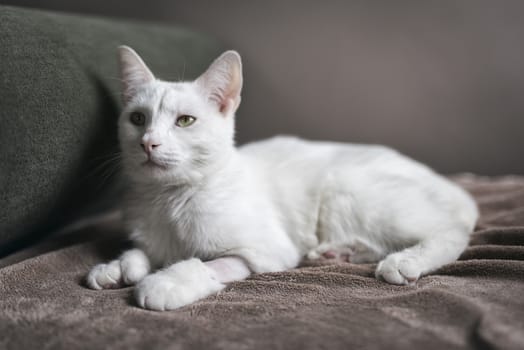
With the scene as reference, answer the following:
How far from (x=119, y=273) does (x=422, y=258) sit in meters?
0.96

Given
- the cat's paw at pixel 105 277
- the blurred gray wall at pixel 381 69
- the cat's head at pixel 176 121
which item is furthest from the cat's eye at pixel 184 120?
the blurred gray wall at pixel 381 69

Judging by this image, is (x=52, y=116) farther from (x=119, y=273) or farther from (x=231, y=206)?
(x=231, y=206)

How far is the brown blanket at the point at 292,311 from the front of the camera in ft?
3.32

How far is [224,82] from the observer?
155cm

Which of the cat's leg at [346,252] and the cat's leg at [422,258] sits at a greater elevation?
the cat's leg at [422,258]

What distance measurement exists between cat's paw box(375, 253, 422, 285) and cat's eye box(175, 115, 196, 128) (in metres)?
0.76

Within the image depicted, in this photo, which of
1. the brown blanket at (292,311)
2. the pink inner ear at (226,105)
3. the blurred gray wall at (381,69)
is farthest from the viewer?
the blurred gray wall at (381,69)

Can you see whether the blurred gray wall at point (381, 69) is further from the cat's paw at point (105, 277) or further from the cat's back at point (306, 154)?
the cat's paw at point (105, 277)

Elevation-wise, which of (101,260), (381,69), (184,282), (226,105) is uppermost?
(381,69)

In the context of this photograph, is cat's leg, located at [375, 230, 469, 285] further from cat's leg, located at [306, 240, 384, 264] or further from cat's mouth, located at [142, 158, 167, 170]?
cat's mouth, located at [142, 158, 167, 170]

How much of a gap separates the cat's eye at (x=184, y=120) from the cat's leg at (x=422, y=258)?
76 centimetres

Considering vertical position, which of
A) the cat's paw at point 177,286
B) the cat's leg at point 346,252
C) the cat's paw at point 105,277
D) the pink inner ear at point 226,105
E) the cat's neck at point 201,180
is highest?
the pink inner ear at point 226,105

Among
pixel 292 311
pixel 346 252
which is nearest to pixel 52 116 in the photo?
pixel 292 311

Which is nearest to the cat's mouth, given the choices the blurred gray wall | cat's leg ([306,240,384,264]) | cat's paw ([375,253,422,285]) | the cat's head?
the cat's head
